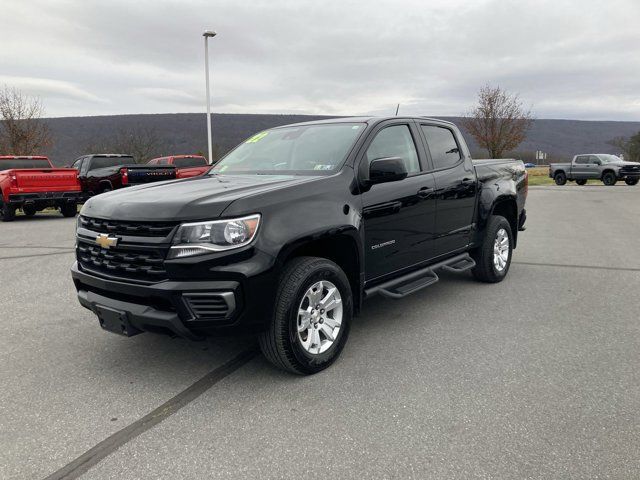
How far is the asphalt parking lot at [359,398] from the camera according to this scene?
2.54m

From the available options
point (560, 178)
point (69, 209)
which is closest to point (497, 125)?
point (560, 178)

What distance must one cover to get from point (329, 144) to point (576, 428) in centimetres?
276

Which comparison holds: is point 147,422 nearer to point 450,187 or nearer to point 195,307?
point 195,307

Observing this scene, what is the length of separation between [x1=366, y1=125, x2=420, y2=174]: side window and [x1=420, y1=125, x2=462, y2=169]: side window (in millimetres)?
318

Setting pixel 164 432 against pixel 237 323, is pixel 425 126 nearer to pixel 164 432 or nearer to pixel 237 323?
pixel 237 323

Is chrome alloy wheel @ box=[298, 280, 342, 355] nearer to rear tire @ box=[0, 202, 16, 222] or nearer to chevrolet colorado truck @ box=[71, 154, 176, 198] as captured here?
chevrolet colorado truck @ box=[71, 154, 176, 198]

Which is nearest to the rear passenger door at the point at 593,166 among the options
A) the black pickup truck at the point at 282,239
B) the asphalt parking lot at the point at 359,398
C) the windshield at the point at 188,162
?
the windshield at the point at 188,162

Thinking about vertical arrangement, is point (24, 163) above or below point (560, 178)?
above

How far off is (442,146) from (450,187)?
1.66 ft

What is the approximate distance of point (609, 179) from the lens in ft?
102

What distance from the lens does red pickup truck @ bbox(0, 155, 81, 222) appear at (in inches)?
525

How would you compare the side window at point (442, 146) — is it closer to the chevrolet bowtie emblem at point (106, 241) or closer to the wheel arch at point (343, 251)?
the wheel arch at point (343, 251)

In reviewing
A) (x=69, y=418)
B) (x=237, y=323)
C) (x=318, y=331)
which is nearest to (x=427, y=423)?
(x=318, y=331)

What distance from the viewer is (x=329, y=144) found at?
4316 mm
